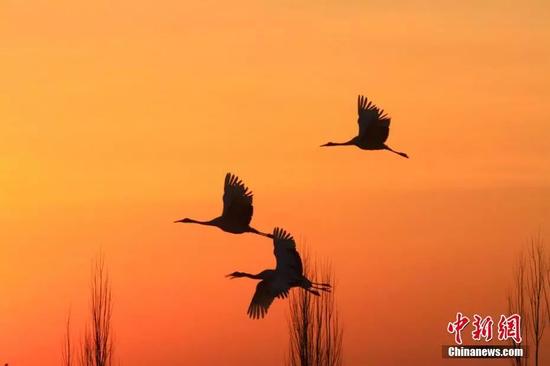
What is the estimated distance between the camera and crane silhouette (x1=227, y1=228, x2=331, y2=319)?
87.6 feet

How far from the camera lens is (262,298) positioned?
28062 millimetres

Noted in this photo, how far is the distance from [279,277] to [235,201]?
1.53m

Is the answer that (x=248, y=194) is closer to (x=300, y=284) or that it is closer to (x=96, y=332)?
(x=300, y=284)

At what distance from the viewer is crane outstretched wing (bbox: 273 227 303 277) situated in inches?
1053

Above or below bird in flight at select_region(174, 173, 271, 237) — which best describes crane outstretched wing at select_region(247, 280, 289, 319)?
below

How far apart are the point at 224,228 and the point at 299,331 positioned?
8517mm

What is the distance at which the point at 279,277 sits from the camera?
2719cm

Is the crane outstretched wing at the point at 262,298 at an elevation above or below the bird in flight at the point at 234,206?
below

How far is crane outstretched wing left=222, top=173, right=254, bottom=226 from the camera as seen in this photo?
90.1ft

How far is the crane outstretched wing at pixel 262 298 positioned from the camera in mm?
27812

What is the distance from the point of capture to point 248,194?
27.5 metres

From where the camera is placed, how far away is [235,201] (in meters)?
27.5

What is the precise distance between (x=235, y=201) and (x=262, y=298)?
6.09ft

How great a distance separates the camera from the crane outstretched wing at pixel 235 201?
90.1ft
